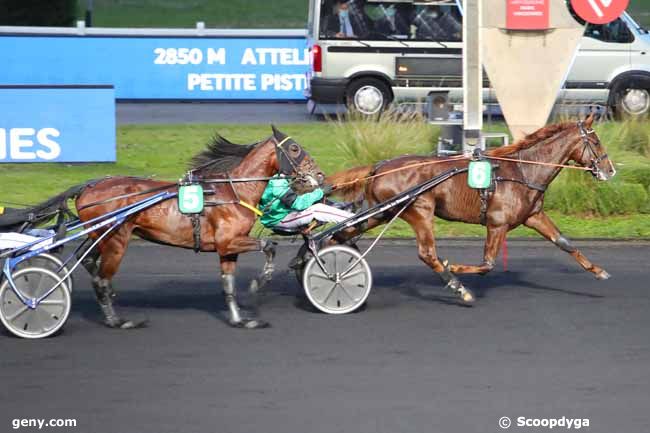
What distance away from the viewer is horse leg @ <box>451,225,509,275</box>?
949cm

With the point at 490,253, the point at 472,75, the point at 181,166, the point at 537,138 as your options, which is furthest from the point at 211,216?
the point at 181,166

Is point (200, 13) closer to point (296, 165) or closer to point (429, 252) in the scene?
point (429, 252)

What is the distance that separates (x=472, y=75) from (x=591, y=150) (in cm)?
349

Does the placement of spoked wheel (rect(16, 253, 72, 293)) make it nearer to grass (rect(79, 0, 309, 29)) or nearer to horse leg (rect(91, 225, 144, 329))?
horse leg (rect(91, 225, 144, 329))

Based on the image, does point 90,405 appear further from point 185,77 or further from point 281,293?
point 185,77

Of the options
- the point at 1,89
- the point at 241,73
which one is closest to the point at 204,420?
the point at 1,89

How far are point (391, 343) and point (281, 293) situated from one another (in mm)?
1932

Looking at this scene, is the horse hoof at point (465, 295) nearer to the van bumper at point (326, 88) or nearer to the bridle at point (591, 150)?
the bridle at point (591, 150)

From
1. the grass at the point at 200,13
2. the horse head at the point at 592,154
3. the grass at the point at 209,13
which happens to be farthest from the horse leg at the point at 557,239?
the grass at the point at 200,13

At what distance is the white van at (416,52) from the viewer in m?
20.3

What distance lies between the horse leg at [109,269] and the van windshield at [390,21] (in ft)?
40.1

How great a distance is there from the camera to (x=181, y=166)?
16250mm

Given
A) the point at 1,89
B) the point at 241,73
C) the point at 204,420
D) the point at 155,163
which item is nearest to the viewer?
the point at 204,420

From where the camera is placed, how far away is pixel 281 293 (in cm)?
1012
